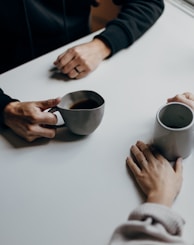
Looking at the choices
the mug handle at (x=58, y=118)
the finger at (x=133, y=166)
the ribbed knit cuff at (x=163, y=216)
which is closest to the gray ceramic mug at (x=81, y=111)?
the mug handle at (x=58, y=118)

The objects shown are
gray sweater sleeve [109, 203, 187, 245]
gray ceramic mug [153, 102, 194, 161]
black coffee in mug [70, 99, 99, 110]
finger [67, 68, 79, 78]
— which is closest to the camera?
gray sweater sleeve [109, 203, 187, 245]

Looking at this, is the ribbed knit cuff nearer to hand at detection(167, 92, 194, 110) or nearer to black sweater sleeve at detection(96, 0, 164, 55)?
hand at detection(167, 92, 194, 110)

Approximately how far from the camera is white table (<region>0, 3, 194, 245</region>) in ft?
2.25

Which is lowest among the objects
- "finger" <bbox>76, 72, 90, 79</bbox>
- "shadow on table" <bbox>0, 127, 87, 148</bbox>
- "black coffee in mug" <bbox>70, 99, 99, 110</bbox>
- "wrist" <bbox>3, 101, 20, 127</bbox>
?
"shadow on table" <bbox>0, 127, 87, 148</bbox>

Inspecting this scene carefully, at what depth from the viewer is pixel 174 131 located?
716 mm

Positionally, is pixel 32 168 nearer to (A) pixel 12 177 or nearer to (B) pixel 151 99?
(A) pixel 12 177

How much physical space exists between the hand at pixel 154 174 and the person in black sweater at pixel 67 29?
1.00 ft

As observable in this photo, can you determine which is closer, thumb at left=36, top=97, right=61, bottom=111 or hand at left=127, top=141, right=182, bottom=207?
hand at left=127, top=141, right=182, bottom=207

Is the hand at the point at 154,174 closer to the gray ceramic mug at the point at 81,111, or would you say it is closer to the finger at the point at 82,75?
the gray ceramic mug at the point at 81,111

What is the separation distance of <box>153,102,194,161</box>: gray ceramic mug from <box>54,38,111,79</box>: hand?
285 millimetres

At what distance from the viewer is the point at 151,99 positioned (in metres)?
0.91

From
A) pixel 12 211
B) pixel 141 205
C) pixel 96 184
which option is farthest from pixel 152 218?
pixel 12 211

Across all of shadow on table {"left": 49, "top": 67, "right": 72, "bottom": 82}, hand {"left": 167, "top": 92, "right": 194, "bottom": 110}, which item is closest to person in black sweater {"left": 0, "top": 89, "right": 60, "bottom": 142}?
shadow on table {"left": 49, "top": 67, "right": 72, "bottom": 82}

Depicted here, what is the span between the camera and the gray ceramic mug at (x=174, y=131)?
2.38 ft
